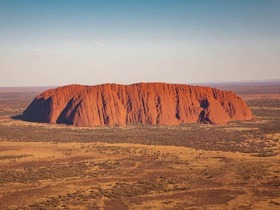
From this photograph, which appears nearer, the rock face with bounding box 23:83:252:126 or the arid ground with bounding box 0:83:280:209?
the arid ground with bounding box 0:83:280:209

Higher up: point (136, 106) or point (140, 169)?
point (136, 106)

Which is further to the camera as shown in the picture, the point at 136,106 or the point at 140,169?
the point at 136,106

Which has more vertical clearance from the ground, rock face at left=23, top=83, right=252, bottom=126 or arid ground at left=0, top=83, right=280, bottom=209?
rock face at left=23, top=83, right=252, bottom=126

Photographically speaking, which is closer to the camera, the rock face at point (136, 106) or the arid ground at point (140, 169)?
the arid ground at point (140, 169)

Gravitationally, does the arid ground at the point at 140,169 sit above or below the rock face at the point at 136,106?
below

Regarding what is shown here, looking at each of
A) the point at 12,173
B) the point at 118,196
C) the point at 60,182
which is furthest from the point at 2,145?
the point at 118,196
